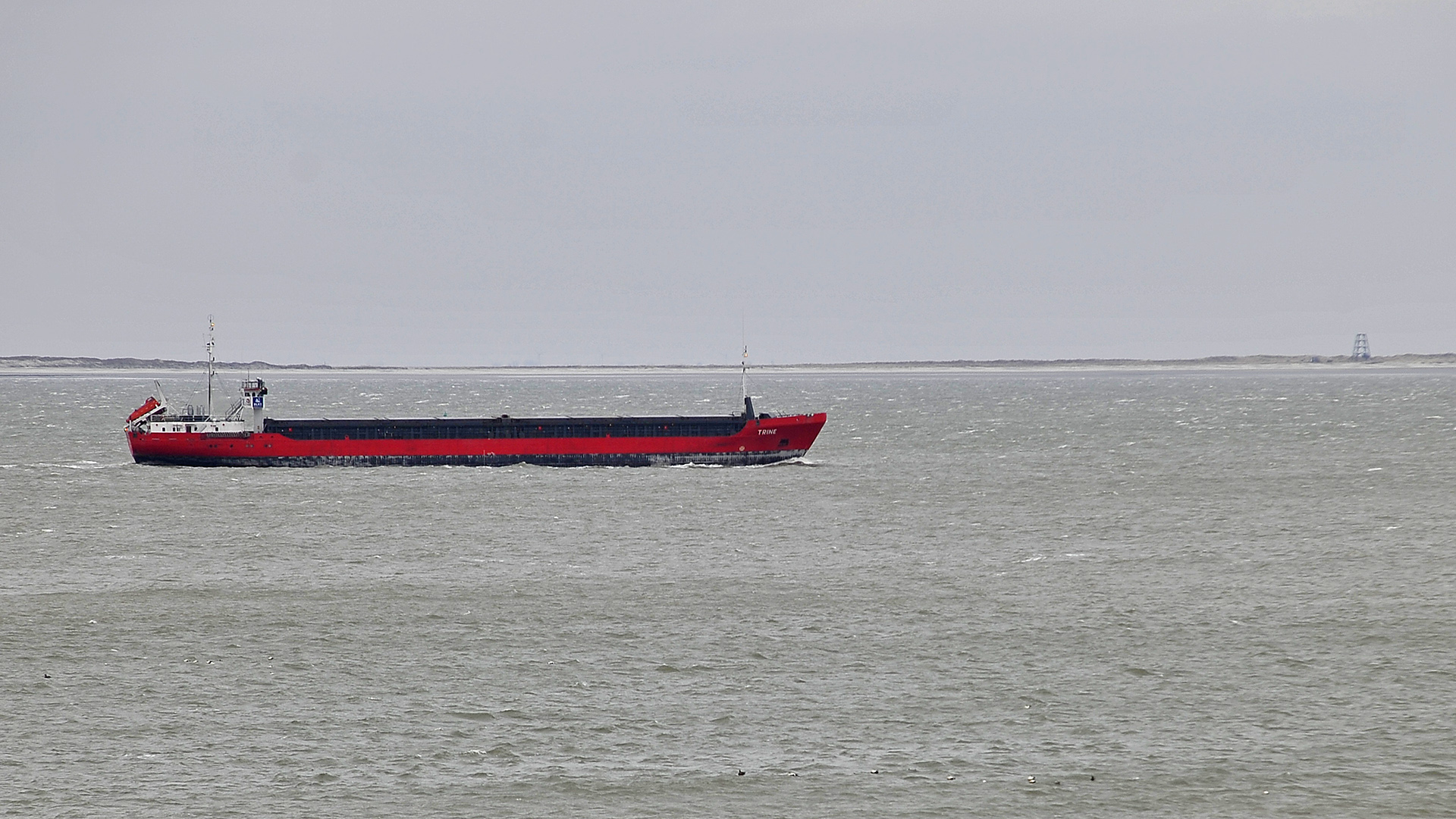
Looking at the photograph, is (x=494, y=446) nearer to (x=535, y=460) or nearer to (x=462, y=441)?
(x=462, y=441)

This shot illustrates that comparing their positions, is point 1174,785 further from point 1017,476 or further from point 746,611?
point 1017,476

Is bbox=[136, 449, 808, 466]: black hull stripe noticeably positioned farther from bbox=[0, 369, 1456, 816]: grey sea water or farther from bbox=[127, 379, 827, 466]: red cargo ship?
bbox=[0, 369, 1456, 816]: grey sea water

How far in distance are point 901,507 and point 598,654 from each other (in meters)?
36.6

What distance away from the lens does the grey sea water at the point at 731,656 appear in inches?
996

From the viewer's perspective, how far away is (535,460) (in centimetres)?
9738

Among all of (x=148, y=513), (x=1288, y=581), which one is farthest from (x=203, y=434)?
(x=1288, y=581)

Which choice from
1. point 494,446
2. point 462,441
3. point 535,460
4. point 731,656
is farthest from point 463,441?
point 731,656

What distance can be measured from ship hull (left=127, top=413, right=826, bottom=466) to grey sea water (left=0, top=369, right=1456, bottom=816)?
21.6 m

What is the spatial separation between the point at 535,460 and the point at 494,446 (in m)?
3.16

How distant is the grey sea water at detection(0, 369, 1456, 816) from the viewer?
25297mm

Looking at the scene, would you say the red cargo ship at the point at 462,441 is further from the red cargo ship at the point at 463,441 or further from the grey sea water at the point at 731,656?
the grey sea water at the point at 731,656

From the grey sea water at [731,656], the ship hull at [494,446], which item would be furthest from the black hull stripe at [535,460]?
the grey sea water at [731,656]

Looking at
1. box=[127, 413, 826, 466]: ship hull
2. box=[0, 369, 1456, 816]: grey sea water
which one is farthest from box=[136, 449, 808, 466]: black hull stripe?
box=[0, 369, 1456, 816]: grey sea water

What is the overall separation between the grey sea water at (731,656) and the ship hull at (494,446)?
71.0 feet
